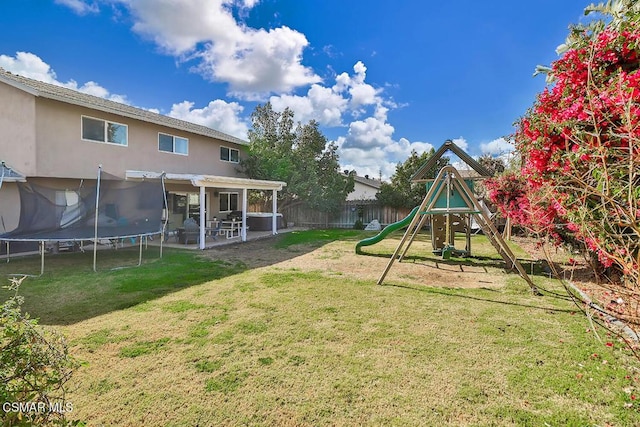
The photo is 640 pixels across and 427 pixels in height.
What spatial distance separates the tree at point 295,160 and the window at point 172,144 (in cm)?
385

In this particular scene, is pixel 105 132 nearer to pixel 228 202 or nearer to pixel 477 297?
pixel 228 202

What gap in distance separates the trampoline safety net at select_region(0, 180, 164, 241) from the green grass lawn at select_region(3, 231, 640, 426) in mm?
1992

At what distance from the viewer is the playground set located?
22.5ft

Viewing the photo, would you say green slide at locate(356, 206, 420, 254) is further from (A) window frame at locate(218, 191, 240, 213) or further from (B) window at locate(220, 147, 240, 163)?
(B) window at locate(220, 147, 240, 163)

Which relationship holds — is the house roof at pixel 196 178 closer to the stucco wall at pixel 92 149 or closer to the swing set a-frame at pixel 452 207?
the stucco wall at pixel 92 149

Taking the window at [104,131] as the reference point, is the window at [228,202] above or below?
below

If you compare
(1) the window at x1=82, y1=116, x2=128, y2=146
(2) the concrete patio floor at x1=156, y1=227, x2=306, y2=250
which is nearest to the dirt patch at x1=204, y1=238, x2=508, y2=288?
(2) the concrete patio floor at x1=156, y1=227, x2=306, y2=250

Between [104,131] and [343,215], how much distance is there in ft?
45.6

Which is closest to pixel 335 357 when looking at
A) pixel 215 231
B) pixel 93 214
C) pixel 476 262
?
pixel 476 262

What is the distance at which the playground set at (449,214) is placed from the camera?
6.86 metres

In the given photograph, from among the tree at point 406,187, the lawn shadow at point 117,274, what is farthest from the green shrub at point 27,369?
the tree at point 406,187

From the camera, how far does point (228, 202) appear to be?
1870 centimetres

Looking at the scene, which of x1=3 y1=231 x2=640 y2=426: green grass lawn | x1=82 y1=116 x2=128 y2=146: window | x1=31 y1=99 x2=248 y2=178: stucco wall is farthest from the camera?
x1=82 y1=116 x2=128 y2=146: window

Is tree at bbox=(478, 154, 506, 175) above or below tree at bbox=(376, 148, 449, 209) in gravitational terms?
above
